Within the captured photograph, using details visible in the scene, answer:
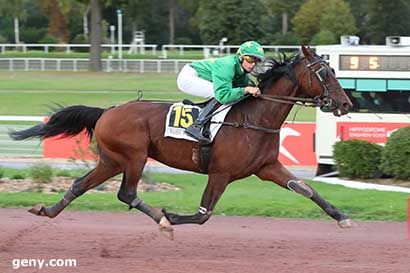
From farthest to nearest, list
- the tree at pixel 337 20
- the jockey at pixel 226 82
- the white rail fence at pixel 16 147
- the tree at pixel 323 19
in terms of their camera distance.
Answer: the tree at pixel 323 19 < the tree at pixel 337 20 < the white rail fence at pixel 16 147 < the jockey at pixel 226 82

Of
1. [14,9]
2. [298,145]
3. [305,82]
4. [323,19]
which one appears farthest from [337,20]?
[305,82]

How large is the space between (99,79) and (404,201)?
32.0 m

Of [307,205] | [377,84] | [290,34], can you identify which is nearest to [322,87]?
[307,205]

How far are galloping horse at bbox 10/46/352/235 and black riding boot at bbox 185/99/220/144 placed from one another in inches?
4.6

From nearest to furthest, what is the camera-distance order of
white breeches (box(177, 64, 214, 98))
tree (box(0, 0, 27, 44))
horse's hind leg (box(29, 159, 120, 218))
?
white breeches (box(177, 64, 214, 98)), horse's hind leg (box(29, 159, 120, 218)), tree (box(0, 0, 27, 44))

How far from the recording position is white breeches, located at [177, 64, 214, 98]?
351 inches

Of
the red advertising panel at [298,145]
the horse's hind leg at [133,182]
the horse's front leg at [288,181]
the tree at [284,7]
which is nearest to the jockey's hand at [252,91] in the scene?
the horse's front leg at [288,181]

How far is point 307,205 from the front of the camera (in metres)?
12.1

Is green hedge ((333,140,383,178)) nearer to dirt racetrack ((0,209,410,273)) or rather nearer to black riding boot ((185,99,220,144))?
dirt racetrack ((0,209,410,273))

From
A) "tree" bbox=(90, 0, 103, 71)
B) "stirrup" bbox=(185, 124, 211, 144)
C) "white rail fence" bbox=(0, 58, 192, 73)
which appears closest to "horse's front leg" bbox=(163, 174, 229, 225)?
"stirrup" bbox=(185, 124, 211, 144)

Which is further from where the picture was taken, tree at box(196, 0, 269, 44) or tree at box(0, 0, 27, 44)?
tree at box(0, 0, 27, 44)

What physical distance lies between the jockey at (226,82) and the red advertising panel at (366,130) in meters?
8.29

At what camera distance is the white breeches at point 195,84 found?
351 inches

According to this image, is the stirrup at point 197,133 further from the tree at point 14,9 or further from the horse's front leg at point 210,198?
the tree at point 14,9
